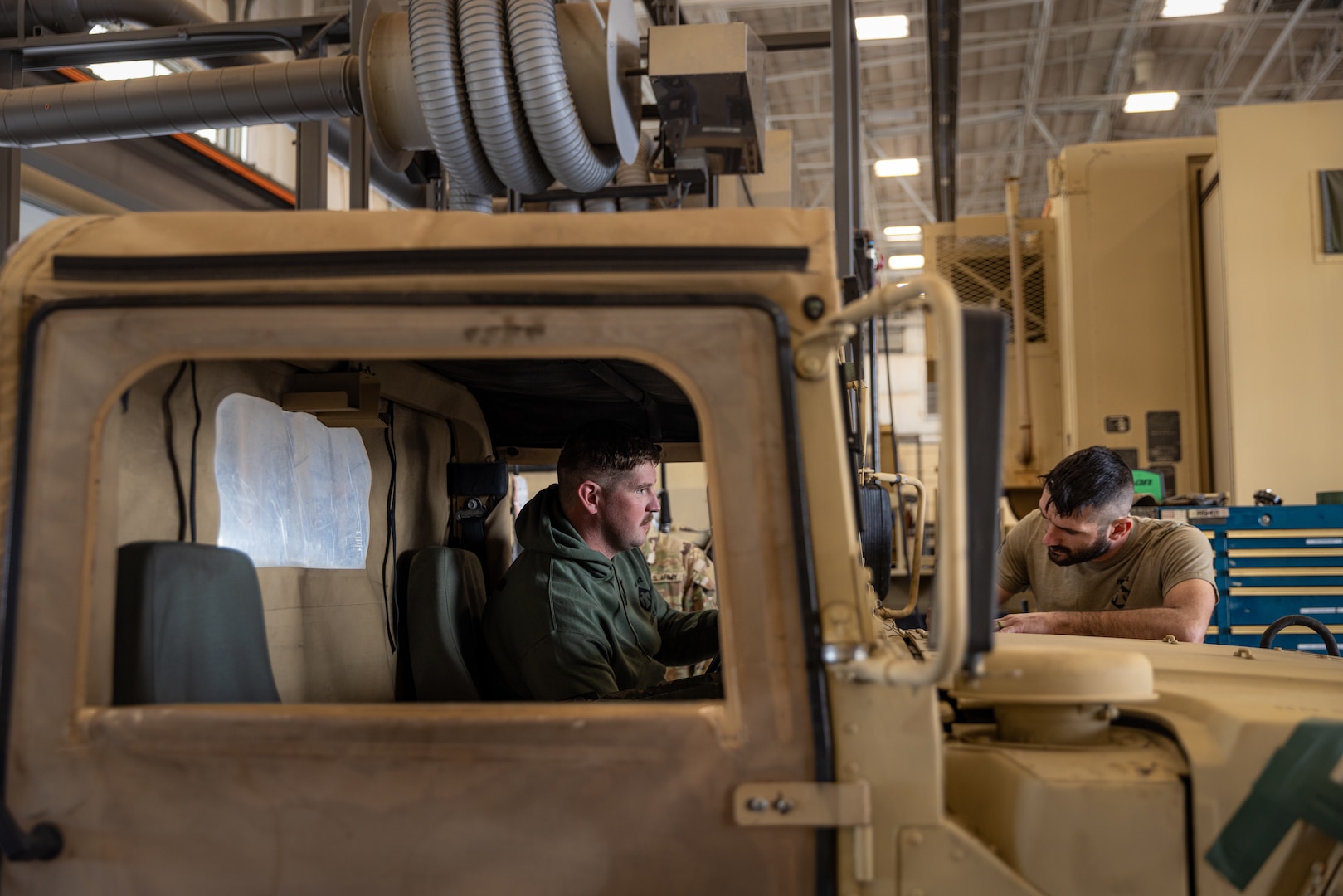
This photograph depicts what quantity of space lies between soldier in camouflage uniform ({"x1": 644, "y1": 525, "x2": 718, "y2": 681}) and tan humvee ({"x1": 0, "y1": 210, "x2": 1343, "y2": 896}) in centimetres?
416

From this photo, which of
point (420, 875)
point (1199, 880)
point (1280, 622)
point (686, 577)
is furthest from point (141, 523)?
point (686, 577)

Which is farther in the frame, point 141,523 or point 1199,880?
point 141,523

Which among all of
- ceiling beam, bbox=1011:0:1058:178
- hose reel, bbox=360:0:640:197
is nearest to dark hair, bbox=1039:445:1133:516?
hose reel, bbox=360:0:640:197

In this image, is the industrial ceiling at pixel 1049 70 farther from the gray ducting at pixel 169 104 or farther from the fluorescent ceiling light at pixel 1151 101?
the gray ducting at pixel 169 104

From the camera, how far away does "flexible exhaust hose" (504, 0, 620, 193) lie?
3152 mm

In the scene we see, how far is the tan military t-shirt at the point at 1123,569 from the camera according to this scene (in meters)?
3.52

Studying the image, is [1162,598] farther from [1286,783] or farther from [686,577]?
[686,577]

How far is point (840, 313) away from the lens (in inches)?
53.1

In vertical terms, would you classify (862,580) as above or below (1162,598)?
above

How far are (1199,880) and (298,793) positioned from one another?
1.24 m

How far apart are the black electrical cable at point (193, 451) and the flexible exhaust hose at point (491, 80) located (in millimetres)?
1716

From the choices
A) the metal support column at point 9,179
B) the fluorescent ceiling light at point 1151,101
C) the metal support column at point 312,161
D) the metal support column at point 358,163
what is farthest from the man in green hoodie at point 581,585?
the fluorescent ceiling light at point 1151,101

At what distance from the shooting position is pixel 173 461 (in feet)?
5.65

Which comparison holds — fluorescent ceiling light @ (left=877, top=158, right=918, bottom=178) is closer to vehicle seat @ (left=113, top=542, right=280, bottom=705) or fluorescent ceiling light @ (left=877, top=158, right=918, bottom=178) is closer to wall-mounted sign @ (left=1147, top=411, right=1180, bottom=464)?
wall-mounted sign @ (left=1147, top=411, right=1180, bottom=464)
